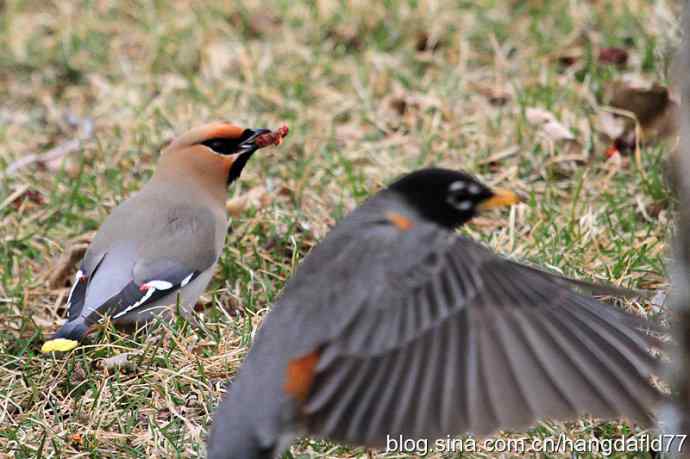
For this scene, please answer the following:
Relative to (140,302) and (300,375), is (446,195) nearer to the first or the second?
(300,375)

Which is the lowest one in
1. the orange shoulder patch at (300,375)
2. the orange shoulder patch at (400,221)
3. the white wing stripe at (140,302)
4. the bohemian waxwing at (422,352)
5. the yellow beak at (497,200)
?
the white wing stripe at (140,302)

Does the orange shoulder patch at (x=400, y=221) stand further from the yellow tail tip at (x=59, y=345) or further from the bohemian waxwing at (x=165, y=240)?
the yellow tail tip at (x=59, y=345)

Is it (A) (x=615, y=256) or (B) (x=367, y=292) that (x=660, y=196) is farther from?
(B) (x=367, y=292)

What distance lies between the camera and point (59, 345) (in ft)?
13.9

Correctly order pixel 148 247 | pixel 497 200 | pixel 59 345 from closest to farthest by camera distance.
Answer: pixel 497 200, pixel 59 345, pixel 148 247

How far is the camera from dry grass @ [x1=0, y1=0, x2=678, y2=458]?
4273 millimetres

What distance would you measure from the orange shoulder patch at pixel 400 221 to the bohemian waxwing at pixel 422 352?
12mm

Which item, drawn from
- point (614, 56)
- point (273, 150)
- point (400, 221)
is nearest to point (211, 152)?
point (273, 150)

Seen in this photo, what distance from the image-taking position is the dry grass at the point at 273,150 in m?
4.27

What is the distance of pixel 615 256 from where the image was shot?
16.5 ft

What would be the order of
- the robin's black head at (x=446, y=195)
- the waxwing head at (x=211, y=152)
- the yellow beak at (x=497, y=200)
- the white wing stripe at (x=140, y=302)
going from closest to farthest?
the robin's black head at (x=446, y=195) < the yellow beak at (x=497, y=200) < the white wing stripe at (x=140, y=302) < the waxwing head at (x=211, y=152)

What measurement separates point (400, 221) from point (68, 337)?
149 centimetres

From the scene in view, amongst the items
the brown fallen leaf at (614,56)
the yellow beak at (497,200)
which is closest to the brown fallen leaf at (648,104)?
the brown fallen leaf at (614,56)

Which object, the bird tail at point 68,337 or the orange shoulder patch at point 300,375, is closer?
the orange shoulder patch at point 300,375
